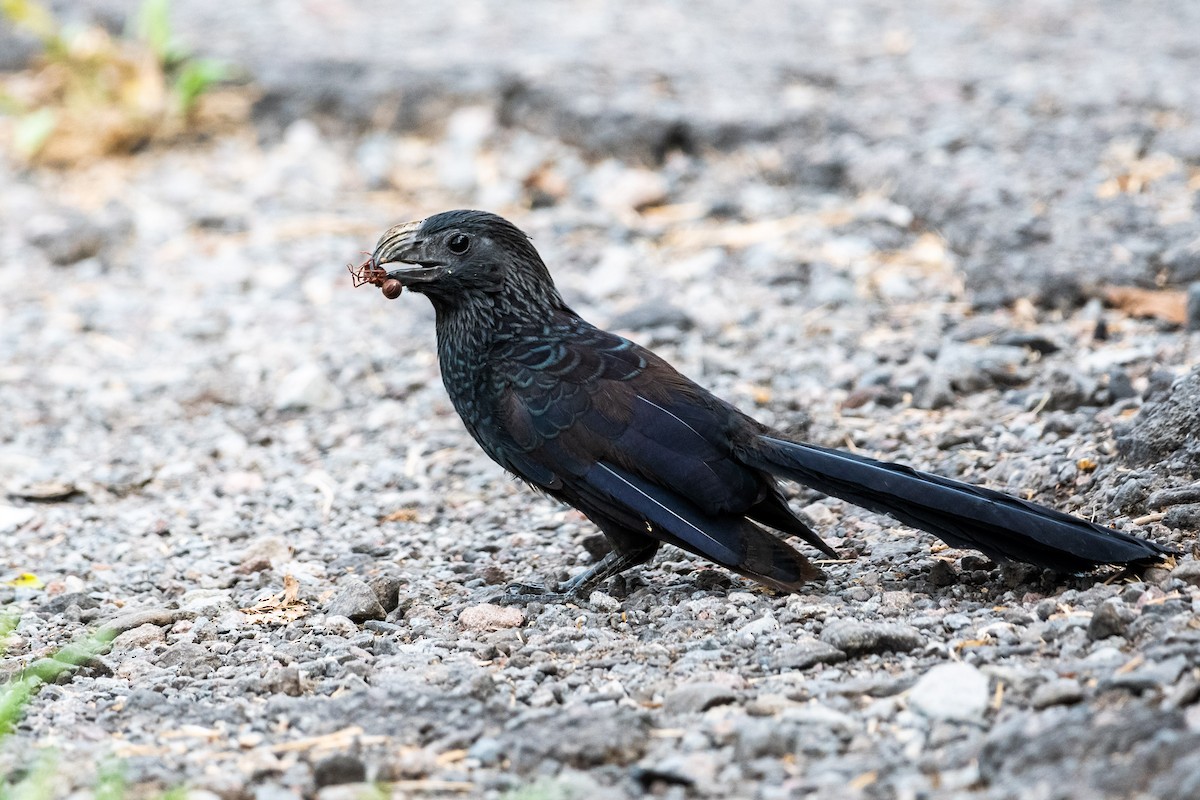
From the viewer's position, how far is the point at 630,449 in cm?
368

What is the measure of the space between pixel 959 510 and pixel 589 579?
1.05m

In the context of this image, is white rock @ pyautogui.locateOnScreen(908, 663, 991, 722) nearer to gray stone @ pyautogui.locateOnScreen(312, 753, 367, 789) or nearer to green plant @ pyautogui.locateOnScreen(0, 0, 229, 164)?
gray stone @ pyautogui.locateOnScreen(312, 753, 367, 789)

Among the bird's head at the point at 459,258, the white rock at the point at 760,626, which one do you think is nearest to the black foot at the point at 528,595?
the white rock at the point at 760,626

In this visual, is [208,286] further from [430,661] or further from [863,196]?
[430,661]

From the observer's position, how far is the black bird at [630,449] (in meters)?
3.34

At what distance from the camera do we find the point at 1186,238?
5.42 meters

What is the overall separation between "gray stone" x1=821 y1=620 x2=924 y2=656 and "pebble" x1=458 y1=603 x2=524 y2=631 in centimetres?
86

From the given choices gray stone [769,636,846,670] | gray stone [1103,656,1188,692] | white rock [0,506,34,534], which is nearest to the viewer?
gray stone [1103,656,1188,692]

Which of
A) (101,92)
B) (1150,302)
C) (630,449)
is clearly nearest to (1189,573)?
(630,449)

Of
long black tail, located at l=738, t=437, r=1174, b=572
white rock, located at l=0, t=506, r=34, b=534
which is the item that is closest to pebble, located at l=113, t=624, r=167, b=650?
white rock, located at l=0, t=506, r=34, b=534

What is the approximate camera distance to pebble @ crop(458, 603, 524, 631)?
11.4 feet

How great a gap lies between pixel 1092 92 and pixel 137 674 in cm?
558

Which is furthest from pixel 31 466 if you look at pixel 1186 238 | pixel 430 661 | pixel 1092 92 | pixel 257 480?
pixel 1092 92

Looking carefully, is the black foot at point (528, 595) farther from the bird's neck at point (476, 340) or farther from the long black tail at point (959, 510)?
the long black tail at point (959, 510)
